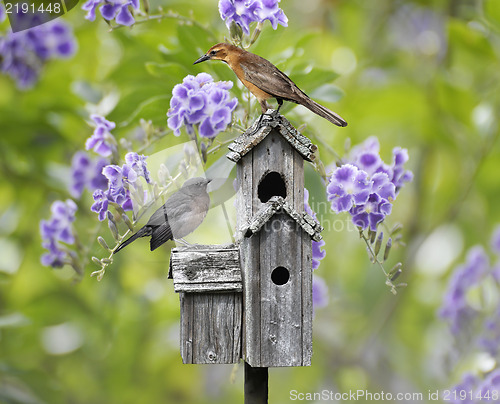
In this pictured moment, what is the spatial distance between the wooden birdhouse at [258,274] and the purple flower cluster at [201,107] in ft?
0.17

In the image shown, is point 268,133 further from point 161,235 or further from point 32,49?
point 32,49

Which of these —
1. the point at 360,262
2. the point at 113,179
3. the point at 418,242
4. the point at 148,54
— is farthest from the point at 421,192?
the point at 113,179

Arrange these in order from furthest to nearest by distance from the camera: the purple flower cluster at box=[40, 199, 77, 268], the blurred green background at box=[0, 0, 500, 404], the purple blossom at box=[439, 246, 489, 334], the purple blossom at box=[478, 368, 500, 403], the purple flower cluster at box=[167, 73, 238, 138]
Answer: the purple blossom at box=[439, 246, 489, 334]
the blurred green background at box=[0, 0, 500, 404]
the purple blossom at box=[478, 368, 500, 403]
the purple flower cluster at box=[40, 199, 77, 268]
the purple flower cluster at box=[167, 73, 238, 138]

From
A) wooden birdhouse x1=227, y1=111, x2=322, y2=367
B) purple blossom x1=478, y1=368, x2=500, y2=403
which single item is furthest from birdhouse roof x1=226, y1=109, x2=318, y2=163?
purple blossom x1=478, y1=368, x2=500, y2=403

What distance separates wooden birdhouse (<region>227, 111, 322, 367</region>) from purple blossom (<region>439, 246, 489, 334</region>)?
128 cm

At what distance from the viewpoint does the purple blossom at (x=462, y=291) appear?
2342 millimetres

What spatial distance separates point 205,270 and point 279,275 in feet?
0.50

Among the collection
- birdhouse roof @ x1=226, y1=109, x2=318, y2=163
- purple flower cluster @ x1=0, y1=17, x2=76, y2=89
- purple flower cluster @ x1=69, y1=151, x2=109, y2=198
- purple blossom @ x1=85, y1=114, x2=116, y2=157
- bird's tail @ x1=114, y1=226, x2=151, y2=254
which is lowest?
bird's tail @ x1=114, y1=226, x2=151, y2=254

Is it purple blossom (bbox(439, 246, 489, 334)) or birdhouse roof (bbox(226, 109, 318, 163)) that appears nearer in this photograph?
birdhouse roof (bbox(226, 109, 318, 163))

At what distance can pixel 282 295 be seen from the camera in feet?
4.02

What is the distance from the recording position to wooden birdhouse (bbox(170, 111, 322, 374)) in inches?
47.7

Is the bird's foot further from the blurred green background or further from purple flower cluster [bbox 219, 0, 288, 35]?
the blurred green background

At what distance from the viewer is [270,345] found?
1215 mm

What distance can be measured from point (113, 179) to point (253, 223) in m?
0.27
